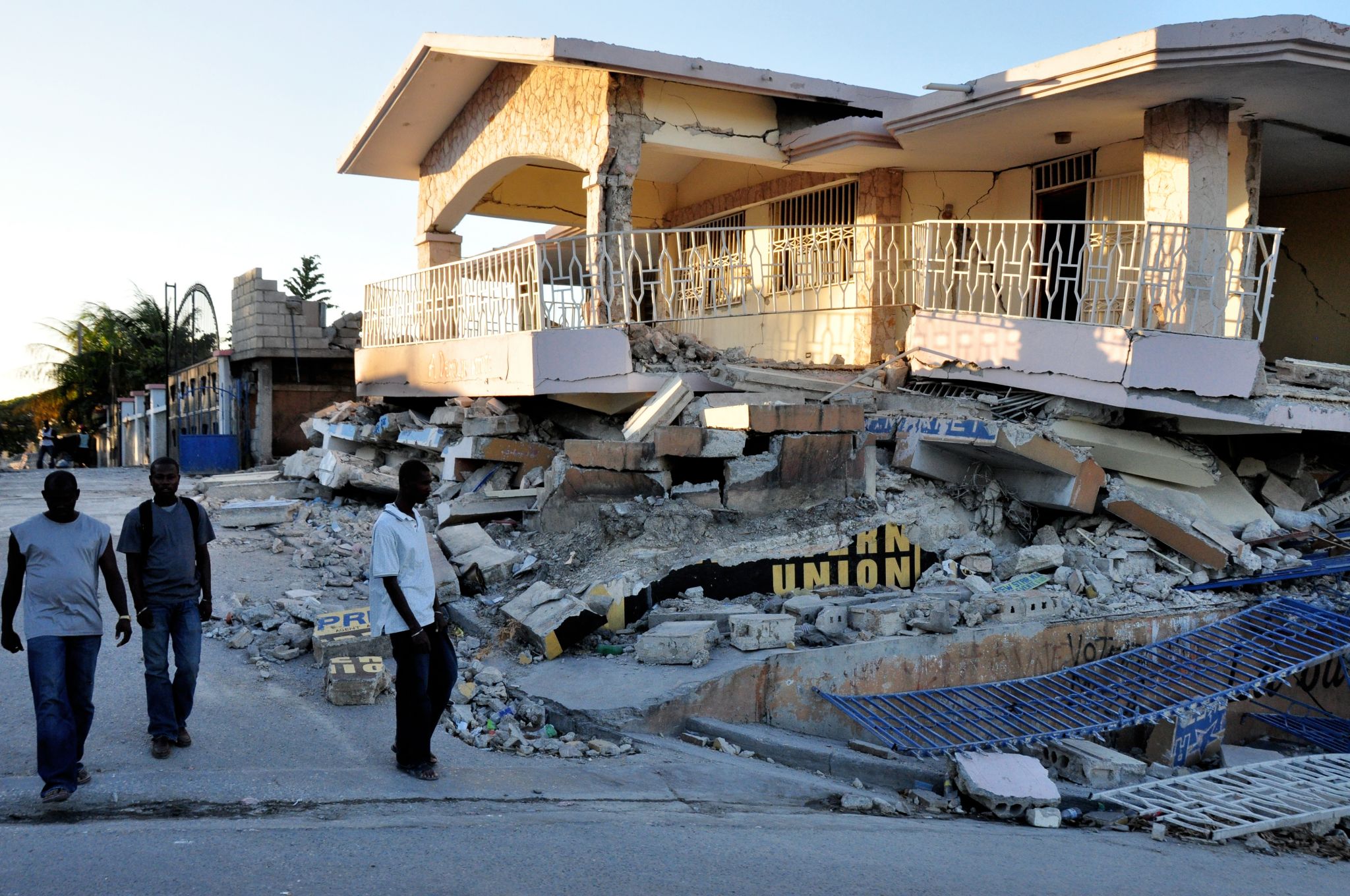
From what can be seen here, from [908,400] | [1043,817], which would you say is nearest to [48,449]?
[908,400]

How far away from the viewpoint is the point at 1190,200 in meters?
8.31

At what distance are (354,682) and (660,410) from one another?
11.3 ft

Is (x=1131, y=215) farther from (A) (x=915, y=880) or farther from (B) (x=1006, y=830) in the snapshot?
(A) (x=915, y=880)

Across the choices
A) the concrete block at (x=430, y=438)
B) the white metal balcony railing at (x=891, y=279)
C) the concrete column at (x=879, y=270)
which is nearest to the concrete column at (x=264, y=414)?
the white metal balcony railing at (x=891, y=279)

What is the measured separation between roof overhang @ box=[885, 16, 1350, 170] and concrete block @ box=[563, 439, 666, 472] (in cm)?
427

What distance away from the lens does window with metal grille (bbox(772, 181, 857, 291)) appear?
37.7 feet

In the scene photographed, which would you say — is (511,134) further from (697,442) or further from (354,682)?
(354,682)

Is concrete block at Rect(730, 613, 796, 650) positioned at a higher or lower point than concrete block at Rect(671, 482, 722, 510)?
lower

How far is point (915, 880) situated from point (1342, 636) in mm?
4606

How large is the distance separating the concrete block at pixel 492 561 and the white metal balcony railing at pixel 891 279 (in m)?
2.55

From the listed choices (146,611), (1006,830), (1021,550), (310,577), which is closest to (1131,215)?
(1021,550)

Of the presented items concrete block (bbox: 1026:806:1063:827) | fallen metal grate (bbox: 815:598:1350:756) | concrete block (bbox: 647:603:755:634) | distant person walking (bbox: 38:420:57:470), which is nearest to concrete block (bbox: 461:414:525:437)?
concrete block (bbox: 647:603:755:634)

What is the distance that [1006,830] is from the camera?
4.62 m

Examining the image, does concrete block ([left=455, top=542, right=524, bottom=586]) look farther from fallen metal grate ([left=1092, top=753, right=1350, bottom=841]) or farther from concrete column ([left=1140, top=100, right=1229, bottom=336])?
concrete column ([left=1140, top=100, right=1229, bottom=336])
